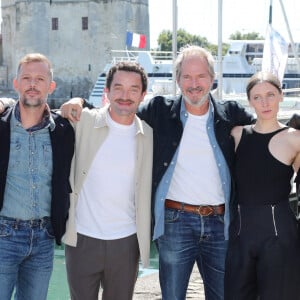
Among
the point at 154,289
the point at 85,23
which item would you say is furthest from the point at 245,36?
the point at 154,289

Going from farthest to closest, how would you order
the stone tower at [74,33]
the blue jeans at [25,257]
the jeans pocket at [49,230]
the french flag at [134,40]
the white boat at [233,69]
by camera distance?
the stone tower at [74,33], the french flag at [134,40], the white boat at [233,69], the jeans pocket at [49,230], the blue jeans at [25,257]

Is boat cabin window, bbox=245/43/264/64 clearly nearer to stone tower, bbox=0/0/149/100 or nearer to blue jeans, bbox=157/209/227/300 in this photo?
stone tower, bbox=0/0/149/100

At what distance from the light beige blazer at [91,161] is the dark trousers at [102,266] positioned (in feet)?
0.22

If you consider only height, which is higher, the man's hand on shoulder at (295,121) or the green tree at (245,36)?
the green tree at (245,36)

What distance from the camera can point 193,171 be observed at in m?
3.52

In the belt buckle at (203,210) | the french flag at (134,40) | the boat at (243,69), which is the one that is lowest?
the belt buckle at (203,210)

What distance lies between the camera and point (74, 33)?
4209cm

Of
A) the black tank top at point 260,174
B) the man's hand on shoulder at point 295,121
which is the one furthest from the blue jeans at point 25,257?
the man's hand on shoulder at point 295,121

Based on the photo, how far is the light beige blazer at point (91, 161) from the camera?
3.47m

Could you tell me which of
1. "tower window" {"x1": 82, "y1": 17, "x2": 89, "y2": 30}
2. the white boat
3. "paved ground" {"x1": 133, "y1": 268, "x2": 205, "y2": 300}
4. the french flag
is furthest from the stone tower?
"paved ground" {"x1": 133, "y1": 268, "x2": 205, "y2": 300}

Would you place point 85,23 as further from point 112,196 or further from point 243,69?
point 112,196

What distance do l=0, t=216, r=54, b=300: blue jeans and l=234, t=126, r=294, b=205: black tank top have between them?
1.15m

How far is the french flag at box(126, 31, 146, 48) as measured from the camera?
124 feet

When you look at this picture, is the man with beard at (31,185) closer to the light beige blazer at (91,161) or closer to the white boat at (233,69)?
the light beige blazer at (91,161)
